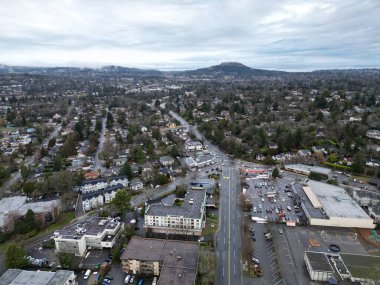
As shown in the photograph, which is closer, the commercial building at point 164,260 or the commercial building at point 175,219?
the commercial building at point 164,260

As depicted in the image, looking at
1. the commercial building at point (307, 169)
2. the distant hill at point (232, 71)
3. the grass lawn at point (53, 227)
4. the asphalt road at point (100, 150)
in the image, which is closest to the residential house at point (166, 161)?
Result: the asphalt road at point (100, 150)

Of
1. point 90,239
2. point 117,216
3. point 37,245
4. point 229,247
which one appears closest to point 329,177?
point 229,247

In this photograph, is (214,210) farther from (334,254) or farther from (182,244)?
(334,254)

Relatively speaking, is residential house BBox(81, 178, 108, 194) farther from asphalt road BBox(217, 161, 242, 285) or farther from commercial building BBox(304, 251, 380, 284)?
commercial building BBox(304, 251, 380, 284)

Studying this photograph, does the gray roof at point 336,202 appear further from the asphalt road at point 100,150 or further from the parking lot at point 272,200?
the asphalt road at point 100,150

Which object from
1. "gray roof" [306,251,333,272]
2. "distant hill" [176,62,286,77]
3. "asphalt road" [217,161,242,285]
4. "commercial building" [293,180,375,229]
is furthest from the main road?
"distant hill" [176,62,286,77]

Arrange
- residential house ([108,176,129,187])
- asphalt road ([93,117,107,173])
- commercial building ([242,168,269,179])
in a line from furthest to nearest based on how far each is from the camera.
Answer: asphalt road ([93,117,107,173])
commercial building ([242,168,269,179])
residential house ([108,176,129,187])
